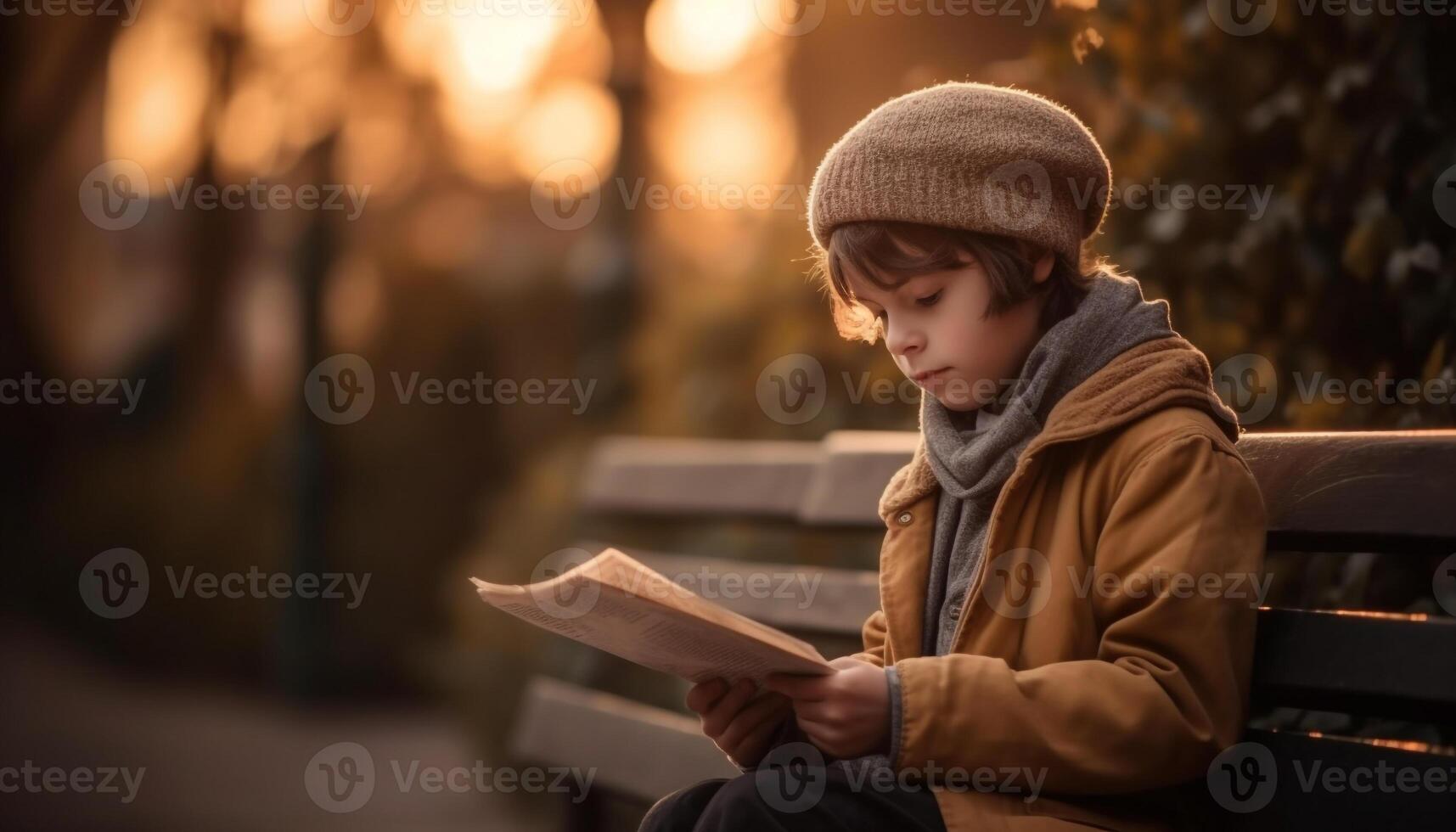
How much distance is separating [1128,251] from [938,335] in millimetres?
1342

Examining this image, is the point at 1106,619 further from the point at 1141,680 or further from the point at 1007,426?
the point at 1007,426

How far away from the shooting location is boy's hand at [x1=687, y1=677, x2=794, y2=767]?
6.41 ft

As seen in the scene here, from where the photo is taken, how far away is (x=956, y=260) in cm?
191

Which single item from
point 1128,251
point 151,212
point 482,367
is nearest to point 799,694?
point 1128,251

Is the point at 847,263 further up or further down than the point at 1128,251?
further down

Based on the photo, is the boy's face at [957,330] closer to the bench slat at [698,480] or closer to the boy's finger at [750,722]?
the boy's finger at [750,722]

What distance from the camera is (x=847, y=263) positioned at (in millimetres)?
1981

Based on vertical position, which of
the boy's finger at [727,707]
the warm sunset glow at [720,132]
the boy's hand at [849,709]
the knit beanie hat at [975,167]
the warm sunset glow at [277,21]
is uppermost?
the warm sunset glow at [277,21]

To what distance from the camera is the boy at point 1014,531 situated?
1642 millimetres

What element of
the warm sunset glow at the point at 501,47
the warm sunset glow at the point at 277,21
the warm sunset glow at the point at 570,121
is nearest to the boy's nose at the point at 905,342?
the warm sunset glow at the point at 501,47

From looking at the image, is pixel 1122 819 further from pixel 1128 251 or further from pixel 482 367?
pixel 482 367

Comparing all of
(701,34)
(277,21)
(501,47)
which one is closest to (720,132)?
(701,34)

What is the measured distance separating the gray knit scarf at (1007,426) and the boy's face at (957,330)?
0.04 meters

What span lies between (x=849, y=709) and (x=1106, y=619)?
0.33 m
